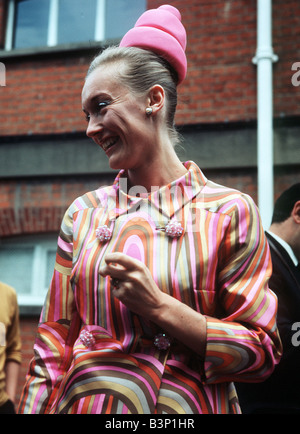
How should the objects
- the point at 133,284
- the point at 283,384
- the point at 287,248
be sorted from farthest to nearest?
the point at 287,248 < the point at 283,384 < the point at 133,284

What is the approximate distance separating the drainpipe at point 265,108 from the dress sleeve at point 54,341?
2671 mm

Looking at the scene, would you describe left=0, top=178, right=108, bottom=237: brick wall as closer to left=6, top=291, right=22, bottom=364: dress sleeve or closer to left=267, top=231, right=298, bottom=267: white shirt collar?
left=6, top=291, right=22, bottom=364: dress sleeve

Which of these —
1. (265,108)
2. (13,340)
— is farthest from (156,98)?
(265,108)

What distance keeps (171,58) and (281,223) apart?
3.52 feet

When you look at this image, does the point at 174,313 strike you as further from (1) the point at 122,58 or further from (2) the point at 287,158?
(2) the point at 287,158

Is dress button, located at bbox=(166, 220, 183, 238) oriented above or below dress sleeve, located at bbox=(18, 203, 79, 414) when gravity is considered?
above

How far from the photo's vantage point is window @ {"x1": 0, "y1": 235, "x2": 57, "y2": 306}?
187 inches

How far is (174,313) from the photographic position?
121cm

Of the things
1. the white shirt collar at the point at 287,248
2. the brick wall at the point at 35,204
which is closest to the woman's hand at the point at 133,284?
the white shirt collar at the point at 287,248

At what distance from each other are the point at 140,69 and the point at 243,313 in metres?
0.66

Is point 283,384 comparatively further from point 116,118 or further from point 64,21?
point 64,21

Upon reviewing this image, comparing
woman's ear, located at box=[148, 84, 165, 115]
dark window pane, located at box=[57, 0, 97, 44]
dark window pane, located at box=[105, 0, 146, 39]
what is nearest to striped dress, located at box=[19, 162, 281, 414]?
woman's ear, located at box=[148, 84, 165, 115]

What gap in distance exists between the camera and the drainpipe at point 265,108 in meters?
4.01

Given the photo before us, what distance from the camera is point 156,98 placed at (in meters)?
1.46
